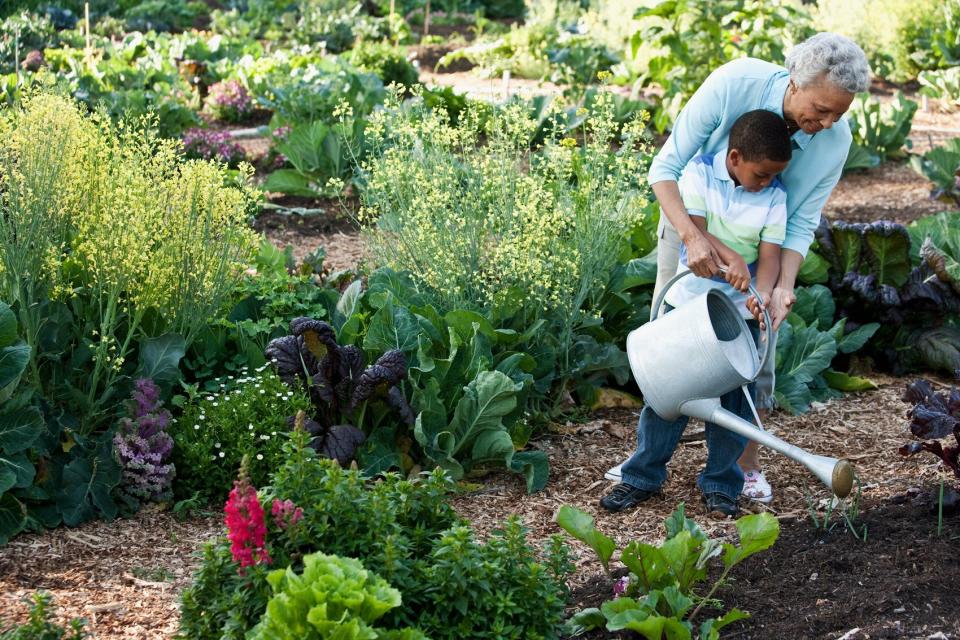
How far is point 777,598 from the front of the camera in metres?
2.95

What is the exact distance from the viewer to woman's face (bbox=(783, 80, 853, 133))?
321 cm

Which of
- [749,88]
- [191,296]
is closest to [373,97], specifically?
[191,296]

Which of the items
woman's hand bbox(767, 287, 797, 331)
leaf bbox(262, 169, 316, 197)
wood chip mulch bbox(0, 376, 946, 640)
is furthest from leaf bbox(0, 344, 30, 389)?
leaf bbox(262, 169, 316, 197)

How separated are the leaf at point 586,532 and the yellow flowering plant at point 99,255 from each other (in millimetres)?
1571

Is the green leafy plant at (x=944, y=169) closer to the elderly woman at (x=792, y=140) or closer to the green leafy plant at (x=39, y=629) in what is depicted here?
the elderly woman at (x=792, y=140)

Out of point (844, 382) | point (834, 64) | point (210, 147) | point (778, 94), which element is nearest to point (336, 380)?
point (778, 94)

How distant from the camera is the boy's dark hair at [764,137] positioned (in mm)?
3256

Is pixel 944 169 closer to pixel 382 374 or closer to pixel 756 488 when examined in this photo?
pixel 756 488

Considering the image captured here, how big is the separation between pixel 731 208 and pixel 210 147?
5150mm

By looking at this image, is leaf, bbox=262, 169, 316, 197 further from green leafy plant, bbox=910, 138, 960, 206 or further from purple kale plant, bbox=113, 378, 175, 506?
green leafy plant, bbox=910, 138, 960, 206

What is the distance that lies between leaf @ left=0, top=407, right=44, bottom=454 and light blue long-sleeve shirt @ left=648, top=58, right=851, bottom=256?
2076mm

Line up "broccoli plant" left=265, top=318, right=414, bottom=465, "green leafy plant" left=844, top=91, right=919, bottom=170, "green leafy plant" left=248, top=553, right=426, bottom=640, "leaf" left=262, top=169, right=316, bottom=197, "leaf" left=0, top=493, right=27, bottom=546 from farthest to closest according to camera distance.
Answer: "green leafy plant" left=844, top=91, right=919, bottom=170
"leaf" left=262, top=169, right=316, bottom=197
"broccoli plant" left=265, top=318, right=414, bottom=465
"leaf" left=0, top=493, right=27, bottom=546
"green leafy plant" left=248, top=553, right=426, bottom=640

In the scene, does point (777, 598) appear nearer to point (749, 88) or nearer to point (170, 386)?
point (749, 88)

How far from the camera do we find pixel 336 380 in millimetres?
3955
